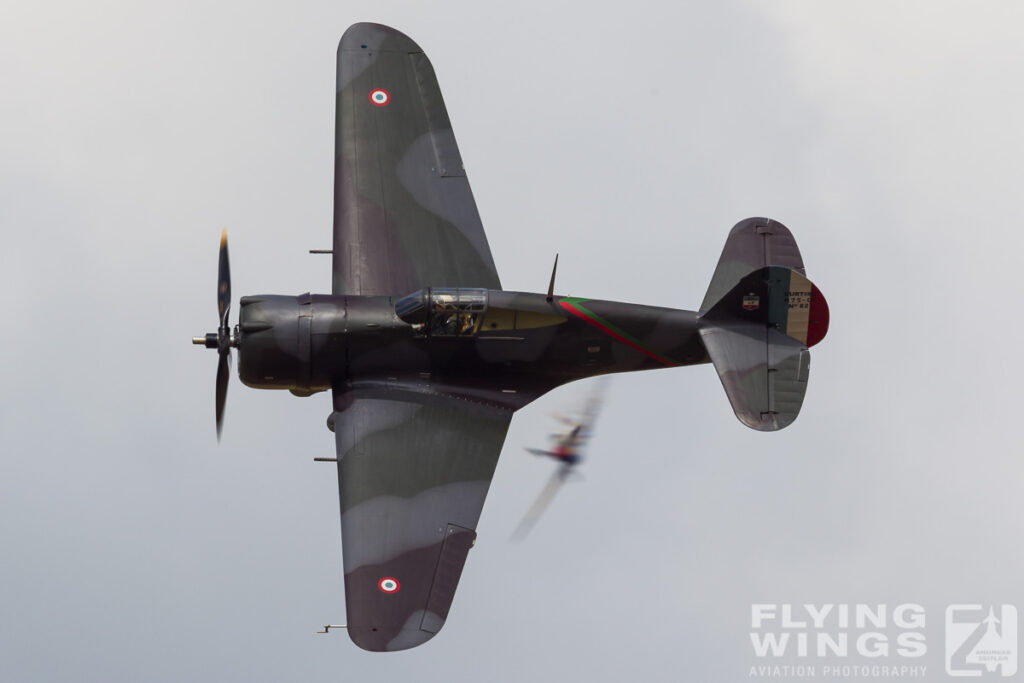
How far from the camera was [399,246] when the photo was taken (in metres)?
34.2

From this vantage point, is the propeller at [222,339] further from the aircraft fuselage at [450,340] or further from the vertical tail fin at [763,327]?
the vertical tail fin at [763,327]

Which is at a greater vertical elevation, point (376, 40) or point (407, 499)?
point (376, 40)

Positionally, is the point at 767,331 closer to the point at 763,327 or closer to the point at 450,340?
the point at 763,327

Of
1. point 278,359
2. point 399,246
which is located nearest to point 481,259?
point 399,246

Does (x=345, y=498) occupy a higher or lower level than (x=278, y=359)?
lower

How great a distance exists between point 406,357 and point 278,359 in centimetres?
201

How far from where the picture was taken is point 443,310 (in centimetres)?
3269

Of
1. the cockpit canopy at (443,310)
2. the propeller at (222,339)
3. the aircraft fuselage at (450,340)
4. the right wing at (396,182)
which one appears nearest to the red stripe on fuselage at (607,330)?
the aircraft fuselage at (450,340)

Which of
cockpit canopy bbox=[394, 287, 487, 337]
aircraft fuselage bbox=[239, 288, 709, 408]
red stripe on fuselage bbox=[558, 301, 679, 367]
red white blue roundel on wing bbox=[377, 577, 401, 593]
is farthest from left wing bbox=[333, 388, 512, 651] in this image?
red stripe on fuselage bbox=[558, 301, 679, 367]

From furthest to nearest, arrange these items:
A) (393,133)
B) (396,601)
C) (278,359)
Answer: (393,133) < (278,359) < (396,601)

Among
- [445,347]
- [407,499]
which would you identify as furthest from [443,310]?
[407,499]

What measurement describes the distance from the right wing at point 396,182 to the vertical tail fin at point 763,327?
385 centimetres

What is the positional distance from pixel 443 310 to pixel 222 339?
3.50m

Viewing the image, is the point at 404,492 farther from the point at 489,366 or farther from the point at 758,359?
the point at 758,359
